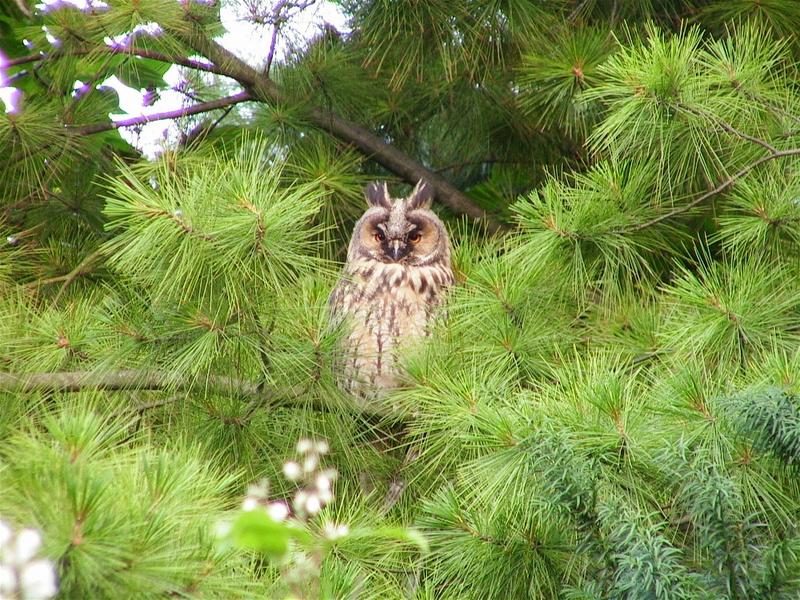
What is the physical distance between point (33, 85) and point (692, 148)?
1.94 m

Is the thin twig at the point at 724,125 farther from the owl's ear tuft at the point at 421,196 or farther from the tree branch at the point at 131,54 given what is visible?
the tree branch at the point at 131,54

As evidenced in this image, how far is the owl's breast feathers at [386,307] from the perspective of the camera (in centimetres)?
321

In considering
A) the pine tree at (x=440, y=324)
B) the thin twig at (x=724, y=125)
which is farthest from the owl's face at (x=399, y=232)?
the thin twig at (x=724, y=125)

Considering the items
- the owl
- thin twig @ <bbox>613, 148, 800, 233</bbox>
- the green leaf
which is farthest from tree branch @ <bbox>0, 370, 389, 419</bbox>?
the green leaf

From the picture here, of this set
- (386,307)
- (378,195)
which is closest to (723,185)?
(386,307)

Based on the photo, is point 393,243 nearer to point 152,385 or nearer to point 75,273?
point 75,273

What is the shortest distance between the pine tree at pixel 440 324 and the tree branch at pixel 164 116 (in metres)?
0.01

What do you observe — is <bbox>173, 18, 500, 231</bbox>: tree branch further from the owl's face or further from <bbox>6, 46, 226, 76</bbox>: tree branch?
the owl's face

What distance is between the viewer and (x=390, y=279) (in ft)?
11.0

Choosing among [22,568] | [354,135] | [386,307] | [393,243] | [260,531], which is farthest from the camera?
[354,135]

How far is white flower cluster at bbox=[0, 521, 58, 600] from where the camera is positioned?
3.96ft

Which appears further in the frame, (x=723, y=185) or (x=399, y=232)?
(x=399, y=232)

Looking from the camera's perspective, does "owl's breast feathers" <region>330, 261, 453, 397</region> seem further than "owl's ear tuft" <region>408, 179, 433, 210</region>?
No

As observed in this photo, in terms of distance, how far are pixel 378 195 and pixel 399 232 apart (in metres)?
0.14
